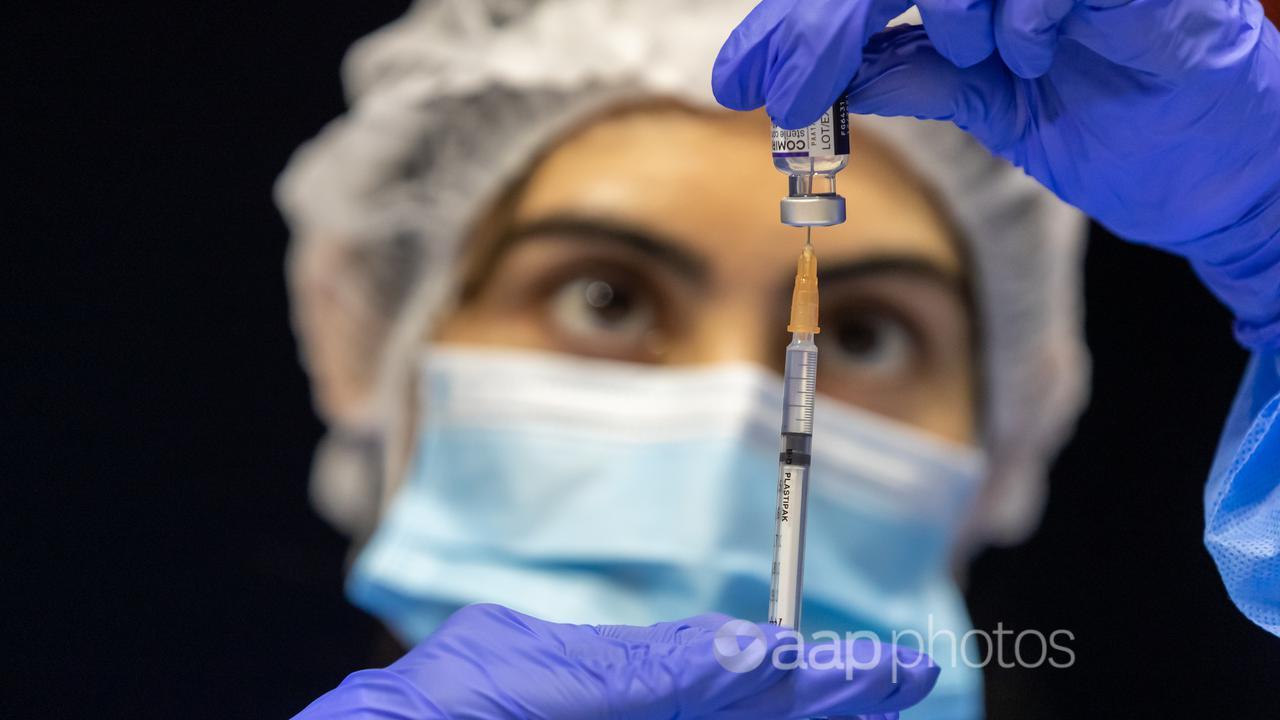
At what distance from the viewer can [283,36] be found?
1.70 meters

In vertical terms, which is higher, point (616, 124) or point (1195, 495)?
point (616, 124)

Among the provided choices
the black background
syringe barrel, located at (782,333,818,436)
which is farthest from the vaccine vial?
the black background

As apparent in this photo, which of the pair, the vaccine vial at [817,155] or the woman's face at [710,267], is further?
the woman's face at [710,267]

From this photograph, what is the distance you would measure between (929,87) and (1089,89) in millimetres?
108

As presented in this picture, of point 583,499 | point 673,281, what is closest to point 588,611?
point 583,499

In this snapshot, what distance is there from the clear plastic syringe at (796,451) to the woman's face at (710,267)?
0.59m

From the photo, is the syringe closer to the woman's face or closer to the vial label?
the vial label

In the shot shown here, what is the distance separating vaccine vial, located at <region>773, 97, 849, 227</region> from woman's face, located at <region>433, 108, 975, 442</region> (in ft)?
2.09

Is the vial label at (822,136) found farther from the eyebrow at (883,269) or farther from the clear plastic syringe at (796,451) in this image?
the eyebrow at (883,269)

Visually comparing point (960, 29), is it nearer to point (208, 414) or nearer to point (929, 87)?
point (929, 87)

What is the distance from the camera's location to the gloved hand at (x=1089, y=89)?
70 centimetres

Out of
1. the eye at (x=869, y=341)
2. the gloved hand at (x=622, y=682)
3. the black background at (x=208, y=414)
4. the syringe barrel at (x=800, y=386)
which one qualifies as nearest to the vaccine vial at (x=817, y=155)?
the syringe barrel at (x=800, y=386)

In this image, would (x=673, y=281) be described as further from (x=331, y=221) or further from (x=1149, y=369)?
(x=1149, y=369)

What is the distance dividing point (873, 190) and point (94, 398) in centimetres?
116
